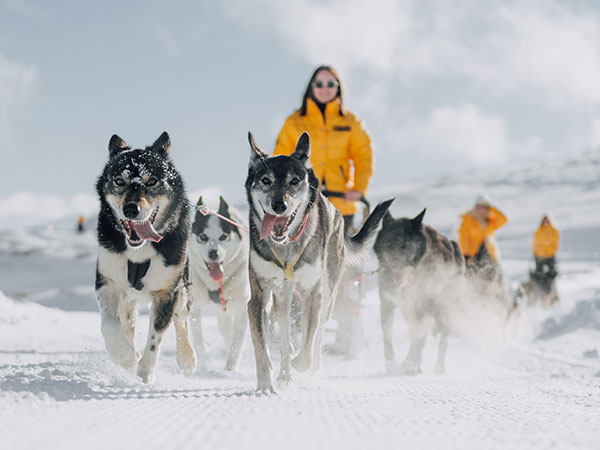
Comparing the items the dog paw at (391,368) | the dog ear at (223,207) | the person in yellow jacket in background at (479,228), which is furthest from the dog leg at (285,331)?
the person in yellow jacket in background at (479,228)

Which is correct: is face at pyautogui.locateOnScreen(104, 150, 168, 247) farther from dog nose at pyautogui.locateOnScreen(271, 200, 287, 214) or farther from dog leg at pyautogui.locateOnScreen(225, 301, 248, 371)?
dog leg at pyautogui.locateOnScreen(225, 301, 248, 371)

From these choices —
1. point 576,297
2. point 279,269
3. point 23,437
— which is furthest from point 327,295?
point 576,297

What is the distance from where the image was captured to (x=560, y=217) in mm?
31312

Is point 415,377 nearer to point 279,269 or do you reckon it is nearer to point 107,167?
point 279,269

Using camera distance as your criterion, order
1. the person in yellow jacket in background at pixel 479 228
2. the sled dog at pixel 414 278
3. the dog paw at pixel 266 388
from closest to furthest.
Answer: the dog paw at pixel 266 388
the sled dog at pixel 414 278
the person in yellow jacket in background at pixel 479 228

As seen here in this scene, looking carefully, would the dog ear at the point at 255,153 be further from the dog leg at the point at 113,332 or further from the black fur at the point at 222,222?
the black fur at the point at 222,222

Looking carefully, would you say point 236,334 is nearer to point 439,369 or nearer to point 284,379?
point 284,379

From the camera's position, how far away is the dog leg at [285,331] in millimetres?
3289

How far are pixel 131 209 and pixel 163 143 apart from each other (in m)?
0.62

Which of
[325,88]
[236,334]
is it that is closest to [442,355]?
[236,334]

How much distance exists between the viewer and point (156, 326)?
3336 millimetres

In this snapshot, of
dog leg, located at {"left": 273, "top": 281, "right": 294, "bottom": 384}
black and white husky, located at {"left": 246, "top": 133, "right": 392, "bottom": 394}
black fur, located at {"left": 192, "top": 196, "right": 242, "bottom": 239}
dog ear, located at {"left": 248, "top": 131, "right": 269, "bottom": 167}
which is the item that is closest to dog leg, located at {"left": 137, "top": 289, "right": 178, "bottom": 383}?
black and white husky, located at {"left": 246, "top": 133, "right": 392, "bottom": 394}

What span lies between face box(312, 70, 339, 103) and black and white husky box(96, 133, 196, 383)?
72.0 inches

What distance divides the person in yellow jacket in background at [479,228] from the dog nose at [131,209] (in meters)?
5.87
